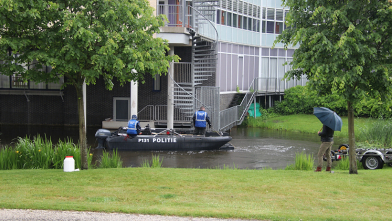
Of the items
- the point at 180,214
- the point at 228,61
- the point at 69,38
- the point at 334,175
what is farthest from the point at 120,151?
the point at 228,61

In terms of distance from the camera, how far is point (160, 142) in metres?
17.6

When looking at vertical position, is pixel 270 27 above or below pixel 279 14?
below

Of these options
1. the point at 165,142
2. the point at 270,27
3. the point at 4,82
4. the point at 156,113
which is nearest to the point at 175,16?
the point at 156,113

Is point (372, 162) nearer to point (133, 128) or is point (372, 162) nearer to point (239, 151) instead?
point (239, 151)

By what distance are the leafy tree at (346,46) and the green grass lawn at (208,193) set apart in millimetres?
2284

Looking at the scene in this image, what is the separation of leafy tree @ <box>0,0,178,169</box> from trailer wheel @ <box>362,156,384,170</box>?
734 centimetres

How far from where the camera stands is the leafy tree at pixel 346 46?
10.0 metres

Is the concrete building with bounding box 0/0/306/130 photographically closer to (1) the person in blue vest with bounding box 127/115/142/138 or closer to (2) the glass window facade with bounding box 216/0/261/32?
(2) the glass window facade with bounding box 216/0/261/32

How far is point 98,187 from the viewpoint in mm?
9281

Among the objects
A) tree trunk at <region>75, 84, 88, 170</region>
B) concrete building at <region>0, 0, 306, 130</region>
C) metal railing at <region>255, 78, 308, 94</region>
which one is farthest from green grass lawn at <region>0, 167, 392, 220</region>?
metal railing at <region>255, 78, 308, 94</region>

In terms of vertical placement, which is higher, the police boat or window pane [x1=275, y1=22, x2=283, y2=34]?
window pane [x1=275, y1=22, x2=283, y2=34]

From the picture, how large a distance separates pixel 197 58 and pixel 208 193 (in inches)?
573

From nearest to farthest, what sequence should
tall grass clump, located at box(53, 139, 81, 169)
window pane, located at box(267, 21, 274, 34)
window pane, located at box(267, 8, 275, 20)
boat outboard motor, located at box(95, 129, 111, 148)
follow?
tall grass clump, located at box(53, 139, 81, 169)
boat outboard motor, located at box(95, 129, 111, 148)
window pane, located at box(267, 8, 275, 20)
window pane, located at box(267, 21, 274, 34)

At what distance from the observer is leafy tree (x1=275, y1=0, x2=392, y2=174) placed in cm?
1005
